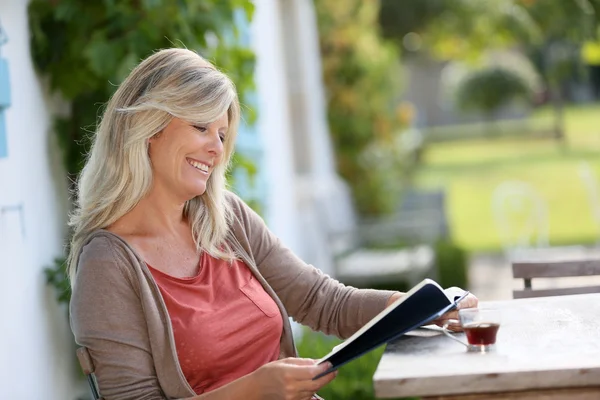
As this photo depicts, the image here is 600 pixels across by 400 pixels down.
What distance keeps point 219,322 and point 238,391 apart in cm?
26

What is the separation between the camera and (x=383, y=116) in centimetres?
959

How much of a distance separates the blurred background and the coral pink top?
2.36 ft

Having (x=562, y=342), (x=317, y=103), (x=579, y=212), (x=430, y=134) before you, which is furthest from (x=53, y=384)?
(x=430, y=134)

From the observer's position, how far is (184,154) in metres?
2.18

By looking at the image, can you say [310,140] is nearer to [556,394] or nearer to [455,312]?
[455,312]

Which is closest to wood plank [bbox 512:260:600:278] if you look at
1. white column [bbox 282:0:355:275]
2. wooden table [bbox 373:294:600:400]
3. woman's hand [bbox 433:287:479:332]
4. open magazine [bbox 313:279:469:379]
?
woman's hand [bbox 433:287:479:332]

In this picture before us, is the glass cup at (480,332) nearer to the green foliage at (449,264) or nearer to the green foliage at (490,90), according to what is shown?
the green foliage at (449,264)

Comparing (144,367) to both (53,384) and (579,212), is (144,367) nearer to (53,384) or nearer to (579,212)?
(53,384)

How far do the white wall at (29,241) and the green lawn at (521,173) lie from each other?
7303mm

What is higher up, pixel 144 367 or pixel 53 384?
pixel 144 367

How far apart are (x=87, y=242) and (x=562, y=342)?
96cm

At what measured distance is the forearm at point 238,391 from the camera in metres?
1.86

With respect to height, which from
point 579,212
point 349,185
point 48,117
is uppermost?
point 48,117

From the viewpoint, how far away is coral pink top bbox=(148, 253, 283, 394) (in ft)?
6.75
